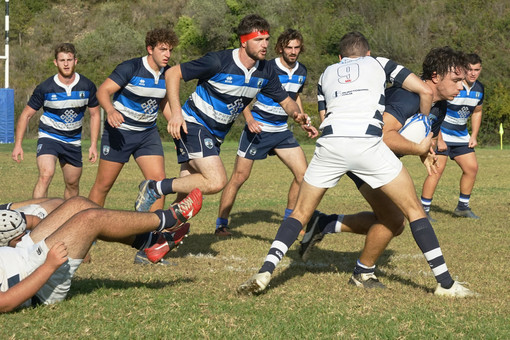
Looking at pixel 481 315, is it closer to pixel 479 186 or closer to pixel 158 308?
pixel 158 308

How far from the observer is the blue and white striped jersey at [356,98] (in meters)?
5.44

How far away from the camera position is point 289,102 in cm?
732

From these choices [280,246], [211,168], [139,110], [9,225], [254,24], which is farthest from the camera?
[139,110]

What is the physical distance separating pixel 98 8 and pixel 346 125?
79285 mm

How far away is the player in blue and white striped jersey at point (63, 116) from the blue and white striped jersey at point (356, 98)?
4.11 metres

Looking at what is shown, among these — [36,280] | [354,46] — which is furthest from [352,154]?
[36,280]

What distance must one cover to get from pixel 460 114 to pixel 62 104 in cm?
595

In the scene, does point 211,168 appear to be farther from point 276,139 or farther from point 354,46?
point 276,139

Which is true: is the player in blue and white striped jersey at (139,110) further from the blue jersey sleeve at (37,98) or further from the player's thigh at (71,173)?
the blue jersey sleeve at (37,98)

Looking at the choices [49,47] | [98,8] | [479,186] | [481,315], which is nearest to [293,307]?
[481,315]

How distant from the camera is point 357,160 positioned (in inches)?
213

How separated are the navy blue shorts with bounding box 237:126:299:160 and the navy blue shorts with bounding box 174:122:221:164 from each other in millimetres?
2182

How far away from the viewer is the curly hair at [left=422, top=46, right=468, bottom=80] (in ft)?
18.9

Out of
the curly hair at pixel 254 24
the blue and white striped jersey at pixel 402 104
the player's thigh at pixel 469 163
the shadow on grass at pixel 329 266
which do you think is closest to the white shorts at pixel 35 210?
the shadow on grass at pixel 329 266
